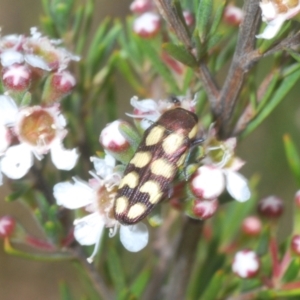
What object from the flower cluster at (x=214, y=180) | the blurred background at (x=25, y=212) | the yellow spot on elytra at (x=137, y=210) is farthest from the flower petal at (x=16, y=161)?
the blurred background at (x=25, y=212)

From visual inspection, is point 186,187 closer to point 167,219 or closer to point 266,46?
point 266,46

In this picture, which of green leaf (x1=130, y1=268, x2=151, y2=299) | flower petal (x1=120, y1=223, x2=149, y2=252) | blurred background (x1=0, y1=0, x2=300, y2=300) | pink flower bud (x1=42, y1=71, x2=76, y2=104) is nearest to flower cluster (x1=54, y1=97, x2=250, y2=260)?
flower petal (x1=120, y1=223, x2=149, y2=252)

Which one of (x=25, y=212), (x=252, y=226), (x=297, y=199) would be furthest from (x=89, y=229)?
(x=25, y=212)

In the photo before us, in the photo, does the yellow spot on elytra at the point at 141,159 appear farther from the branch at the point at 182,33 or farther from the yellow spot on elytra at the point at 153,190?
the branch at the point at 182,33

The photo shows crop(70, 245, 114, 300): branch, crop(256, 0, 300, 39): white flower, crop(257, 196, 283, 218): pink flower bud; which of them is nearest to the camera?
crop(256, 0, 300, 39): white flower

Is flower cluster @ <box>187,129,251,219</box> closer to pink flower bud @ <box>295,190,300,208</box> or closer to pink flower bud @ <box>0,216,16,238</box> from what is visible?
pink flower bud @ <box>295,190,300,208</box>

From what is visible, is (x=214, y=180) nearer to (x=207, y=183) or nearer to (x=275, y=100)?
(x=207, y=183)
